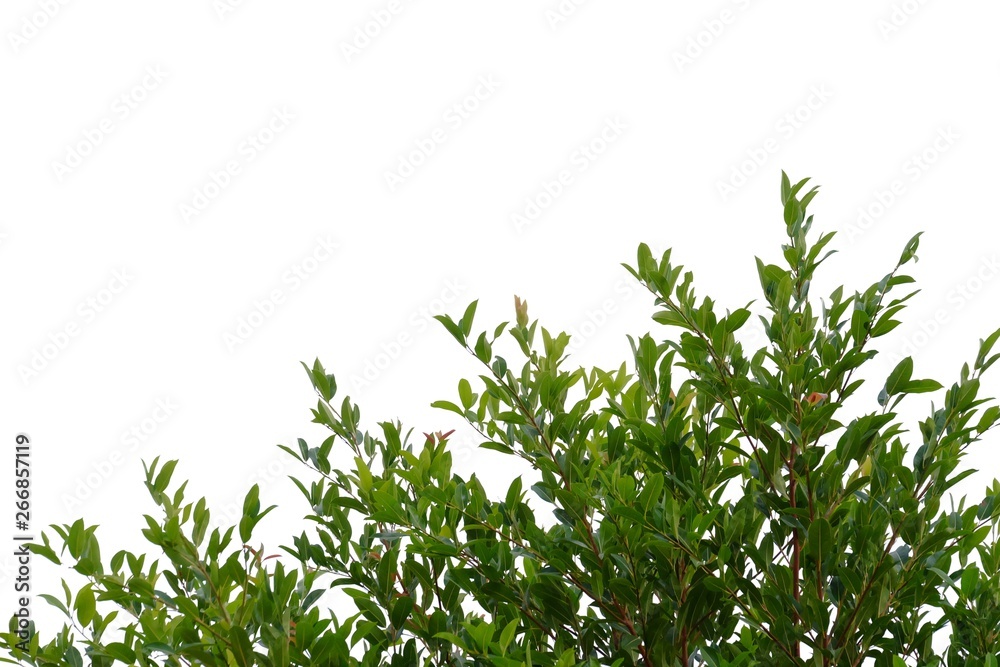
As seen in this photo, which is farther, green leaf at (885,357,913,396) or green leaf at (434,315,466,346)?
green leaf at (434,315,466,346)

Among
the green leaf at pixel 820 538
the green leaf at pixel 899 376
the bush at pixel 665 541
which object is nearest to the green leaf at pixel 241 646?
the bush at pixel 665 541

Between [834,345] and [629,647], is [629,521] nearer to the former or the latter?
[629,647]

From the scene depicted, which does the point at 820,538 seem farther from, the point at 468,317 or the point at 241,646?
the point at 241,646

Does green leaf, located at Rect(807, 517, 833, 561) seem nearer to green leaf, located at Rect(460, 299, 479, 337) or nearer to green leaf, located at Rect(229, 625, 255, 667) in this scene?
green leaf, located at Rect(460, 299, 479, 337)

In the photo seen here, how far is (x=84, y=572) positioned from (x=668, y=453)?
170 centimetres

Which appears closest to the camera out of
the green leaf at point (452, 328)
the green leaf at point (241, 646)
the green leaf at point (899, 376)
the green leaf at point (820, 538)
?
the green leaf at point (241, 646)

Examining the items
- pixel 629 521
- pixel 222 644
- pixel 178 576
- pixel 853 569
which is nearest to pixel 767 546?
pixel 853 569

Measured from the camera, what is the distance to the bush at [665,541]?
8.57 ft

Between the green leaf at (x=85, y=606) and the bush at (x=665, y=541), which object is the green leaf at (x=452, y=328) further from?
the green leaf at (x=85, y=606)


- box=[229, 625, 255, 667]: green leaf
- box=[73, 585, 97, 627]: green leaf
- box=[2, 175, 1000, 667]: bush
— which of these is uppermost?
box=[2, 175, 1000, 667]: bush

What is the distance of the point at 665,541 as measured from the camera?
101 inches

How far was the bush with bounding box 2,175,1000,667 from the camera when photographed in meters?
2.61

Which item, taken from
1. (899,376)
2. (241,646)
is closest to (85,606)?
(241,646)

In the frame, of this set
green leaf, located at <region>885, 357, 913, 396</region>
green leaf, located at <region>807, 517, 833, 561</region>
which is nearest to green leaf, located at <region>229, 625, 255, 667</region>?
green leaf, located at <region>807, 517, 833, 561</region>
